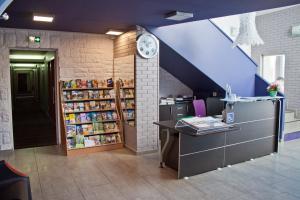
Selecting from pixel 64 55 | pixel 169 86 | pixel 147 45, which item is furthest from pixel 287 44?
pixel 64 55

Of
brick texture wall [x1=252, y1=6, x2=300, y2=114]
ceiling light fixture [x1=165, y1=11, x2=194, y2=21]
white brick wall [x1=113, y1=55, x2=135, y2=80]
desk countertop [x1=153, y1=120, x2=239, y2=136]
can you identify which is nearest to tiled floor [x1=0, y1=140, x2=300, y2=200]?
desk countertop [x1=153, y1=120, x2=239, y2=136]

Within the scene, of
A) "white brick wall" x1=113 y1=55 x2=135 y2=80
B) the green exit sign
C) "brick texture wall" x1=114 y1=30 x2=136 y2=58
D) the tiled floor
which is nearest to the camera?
the tiled floor

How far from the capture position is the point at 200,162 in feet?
12.9

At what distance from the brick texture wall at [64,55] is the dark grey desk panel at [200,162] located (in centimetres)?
288

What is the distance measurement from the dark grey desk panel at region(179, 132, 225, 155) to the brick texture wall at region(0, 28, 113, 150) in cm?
276

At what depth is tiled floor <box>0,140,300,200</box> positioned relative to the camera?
3.28 meters

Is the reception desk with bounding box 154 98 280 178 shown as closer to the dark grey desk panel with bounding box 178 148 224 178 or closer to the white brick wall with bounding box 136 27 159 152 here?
the dark grey desk panel with bounding box 178 148 224 178

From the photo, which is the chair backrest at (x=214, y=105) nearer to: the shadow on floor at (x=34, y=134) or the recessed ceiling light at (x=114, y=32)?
the recessed ceiling light at (x=114, y=32)

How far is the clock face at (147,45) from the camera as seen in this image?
15.5ft

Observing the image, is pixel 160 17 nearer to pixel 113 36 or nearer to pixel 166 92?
pixel 113 36

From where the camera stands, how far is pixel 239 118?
172 inches

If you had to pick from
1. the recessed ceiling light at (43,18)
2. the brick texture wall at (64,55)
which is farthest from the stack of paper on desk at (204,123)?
the recessed ceiling light at (43,18)

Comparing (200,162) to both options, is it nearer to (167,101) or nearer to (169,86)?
(167,101)

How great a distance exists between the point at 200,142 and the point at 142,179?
1050 millimetres
